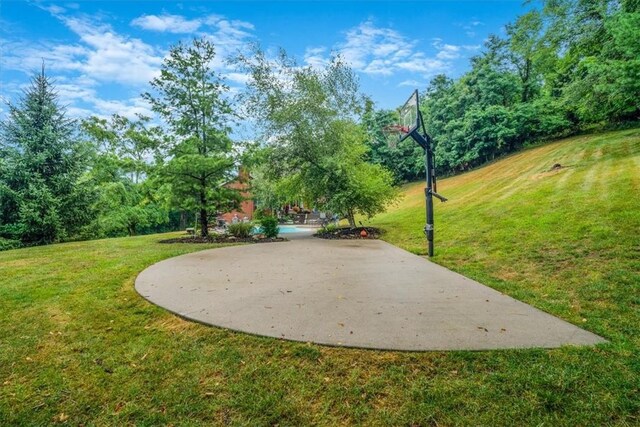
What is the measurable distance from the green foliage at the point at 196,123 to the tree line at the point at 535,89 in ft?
42.6

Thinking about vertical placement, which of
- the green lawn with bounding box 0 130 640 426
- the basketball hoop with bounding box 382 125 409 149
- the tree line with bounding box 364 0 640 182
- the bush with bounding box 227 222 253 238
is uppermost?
the tree line with bounding box 364 0 640 182

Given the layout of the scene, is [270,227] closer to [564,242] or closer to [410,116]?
A: [410,116]

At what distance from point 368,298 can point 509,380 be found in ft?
6.15

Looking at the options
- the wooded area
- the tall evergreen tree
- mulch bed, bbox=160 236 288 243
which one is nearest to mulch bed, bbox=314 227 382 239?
the wooded area

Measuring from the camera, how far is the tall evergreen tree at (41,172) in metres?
10.6

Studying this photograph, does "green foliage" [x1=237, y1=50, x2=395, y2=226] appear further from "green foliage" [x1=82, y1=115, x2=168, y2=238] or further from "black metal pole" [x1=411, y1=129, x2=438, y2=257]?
"black metal pole" [x1=411, y1=129, x2=438, y2=257]

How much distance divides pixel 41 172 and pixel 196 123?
21.5 ft

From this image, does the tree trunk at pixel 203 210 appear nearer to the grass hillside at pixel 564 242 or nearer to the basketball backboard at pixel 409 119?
the grass hillside at pixel 564 242

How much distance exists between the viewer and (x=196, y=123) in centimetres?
1076

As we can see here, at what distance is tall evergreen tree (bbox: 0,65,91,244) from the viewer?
34.8 feet

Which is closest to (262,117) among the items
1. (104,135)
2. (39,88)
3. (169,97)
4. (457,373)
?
(169,97)

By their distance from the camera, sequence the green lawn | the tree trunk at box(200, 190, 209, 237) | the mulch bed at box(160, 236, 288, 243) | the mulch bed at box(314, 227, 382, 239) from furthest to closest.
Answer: the mulch bed at box(314, 227, 382, 239) → the tree trunk at box(200, 190, 209, 237) → the mulch bed at box(160, 236, 288, 243) → the green lawn

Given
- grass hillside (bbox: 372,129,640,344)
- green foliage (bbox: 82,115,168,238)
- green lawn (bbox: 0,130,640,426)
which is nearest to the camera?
green lawn (bbox: 0,130,640,426)

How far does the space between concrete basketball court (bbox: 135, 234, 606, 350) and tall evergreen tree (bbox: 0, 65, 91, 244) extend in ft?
27.5
